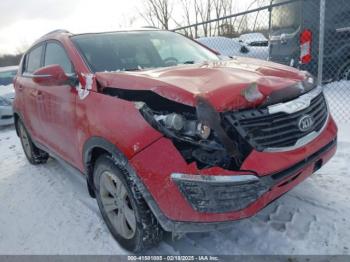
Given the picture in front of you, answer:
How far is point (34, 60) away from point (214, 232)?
3.20m

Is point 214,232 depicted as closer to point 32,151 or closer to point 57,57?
point 57,57

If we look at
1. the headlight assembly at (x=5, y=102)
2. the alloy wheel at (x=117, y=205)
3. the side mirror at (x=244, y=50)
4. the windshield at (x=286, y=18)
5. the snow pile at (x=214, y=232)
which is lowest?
the headlight assembly at (x=5, y=102)

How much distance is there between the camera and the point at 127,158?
2217 mm

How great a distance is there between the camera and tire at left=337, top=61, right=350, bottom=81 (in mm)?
6359

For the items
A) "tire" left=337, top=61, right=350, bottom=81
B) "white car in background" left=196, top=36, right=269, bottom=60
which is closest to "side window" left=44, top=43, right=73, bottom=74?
"tire" left=337, top=61, right=350, bottom=81

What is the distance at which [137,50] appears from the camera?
3.37 metres

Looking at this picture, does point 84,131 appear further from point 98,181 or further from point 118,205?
point 118,205

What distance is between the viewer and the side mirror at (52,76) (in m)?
2.87

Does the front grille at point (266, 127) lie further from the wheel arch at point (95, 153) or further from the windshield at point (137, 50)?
the windshield at point (137, 50)

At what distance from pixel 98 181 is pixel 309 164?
1.60 meters

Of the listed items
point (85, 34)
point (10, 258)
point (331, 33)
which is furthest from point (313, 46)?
point (10, 258)

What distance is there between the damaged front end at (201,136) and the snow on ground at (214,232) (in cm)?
43

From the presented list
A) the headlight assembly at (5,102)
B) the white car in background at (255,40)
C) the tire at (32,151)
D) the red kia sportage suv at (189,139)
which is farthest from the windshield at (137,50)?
the white car in background at (255,40)

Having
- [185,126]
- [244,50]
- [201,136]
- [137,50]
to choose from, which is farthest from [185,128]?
[244,50]
